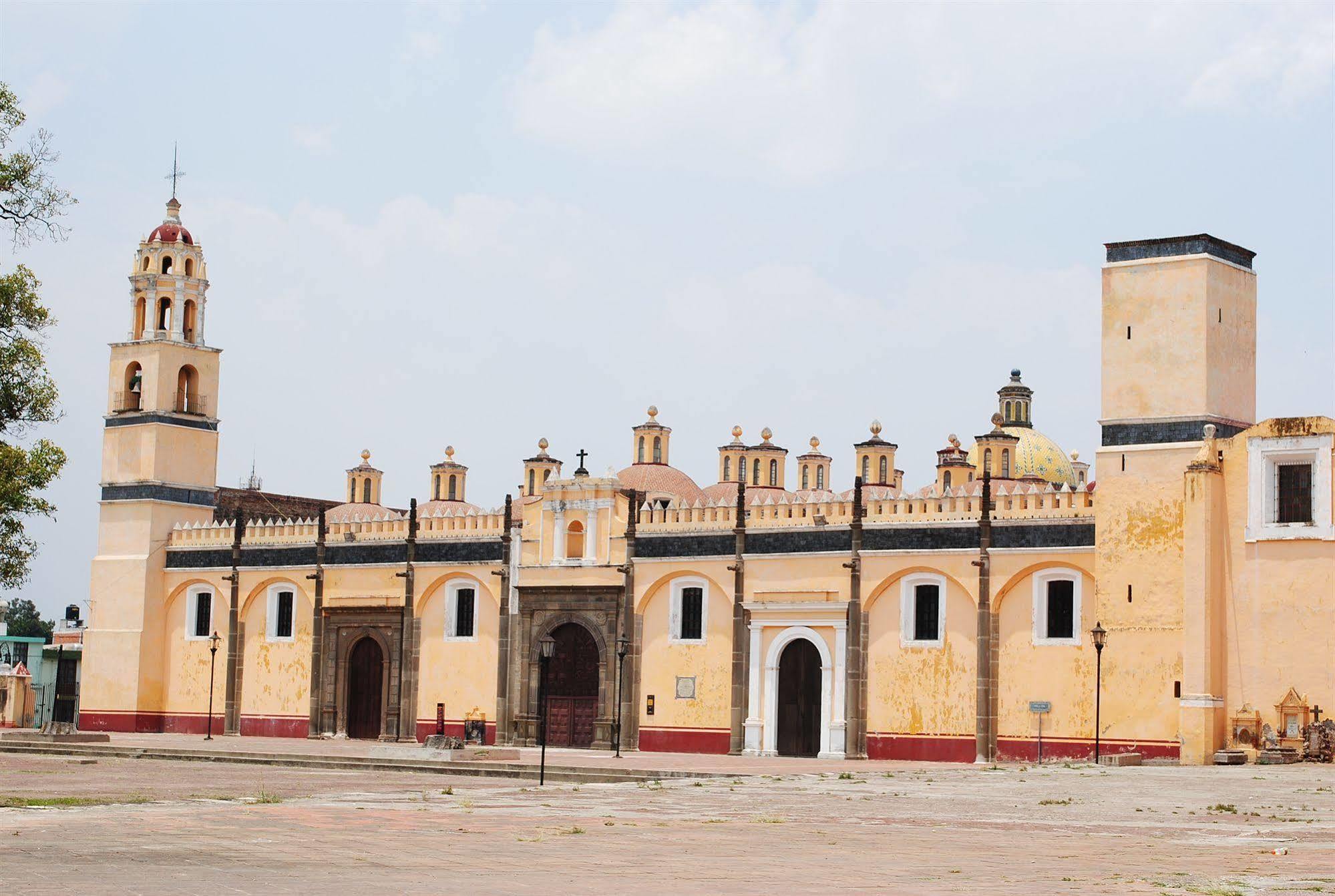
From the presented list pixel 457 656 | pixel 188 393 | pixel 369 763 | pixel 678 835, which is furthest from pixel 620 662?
pixel 678 835

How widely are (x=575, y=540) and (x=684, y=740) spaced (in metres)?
5.57

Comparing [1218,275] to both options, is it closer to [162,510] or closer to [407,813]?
[407,813]

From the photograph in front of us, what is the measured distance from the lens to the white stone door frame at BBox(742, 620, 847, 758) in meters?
37.9

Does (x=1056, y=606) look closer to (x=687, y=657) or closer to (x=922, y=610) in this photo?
(x=922, y=610)

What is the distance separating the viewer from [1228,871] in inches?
540

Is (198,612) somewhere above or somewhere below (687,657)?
above

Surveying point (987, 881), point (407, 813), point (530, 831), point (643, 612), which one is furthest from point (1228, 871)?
point (643, 612)

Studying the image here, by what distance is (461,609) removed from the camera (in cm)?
4434

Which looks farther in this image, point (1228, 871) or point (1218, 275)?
point (1218, 275)

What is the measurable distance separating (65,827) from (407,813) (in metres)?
4.05

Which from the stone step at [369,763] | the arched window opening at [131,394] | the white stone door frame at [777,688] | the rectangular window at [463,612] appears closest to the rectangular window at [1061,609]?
the white stone door frame at [777,688]

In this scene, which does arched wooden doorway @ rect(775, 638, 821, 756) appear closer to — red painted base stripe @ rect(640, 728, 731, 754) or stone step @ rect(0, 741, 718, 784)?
red painted base stripe @ rect(640, 728, 731, 754)

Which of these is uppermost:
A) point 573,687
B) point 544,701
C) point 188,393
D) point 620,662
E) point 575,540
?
point 188,393

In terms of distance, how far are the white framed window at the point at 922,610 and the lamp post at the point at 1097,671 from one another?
11.0 ft
